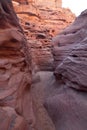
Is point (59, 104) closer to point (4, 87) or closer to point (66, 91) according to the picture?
point (66, 91)

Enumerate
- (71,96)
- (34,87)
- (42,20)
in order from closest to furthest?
(71,96), (34,87), (42,20)

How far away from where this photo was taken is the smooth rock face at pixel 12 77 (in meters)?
2.90

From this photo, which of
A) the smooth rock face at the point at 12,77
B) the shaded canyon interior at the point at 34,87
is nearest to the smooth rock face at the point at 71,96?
the shaded canyon interior at the point at 34,87

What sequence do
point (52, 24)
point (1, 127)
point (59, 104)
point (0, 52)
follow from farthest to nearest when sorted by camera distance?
point (52, 24)
point (59, 104)
point (0, 52)
point (1, 127)

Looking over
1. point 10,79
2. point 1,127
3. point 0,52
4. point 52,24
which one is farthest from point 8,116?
point 52,24

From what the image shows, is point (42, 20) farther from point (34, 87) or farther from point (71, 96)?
point (71, 96)

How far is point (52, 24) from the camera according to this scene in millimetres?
14750

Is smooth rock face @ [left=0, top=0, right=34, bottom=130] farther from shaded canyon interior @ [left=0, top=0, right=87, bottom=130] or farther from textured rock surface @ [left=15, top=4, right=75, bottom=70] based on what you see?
textured rock surface @ [left=15, top=4, right=75, bottom=70]

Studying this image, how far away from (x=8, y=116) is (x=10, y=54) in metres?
1.24

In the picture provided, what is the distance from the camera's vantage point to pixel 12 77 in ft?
11.2

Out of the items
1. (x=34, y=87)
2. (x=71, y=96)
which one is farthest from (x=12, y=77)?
(x=34, y=87)

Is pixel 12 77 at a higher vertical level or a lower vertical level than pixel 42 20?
lower

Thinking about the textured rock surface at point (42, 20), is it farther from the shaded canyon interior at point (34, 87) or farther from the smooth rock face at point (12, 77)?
the smooth rock face at point (12, 77)

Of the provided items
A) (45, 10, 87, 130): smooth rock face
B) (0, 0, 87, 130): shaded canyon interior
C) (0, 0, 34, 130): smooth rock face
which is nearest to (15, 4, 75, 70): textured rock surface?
(0, 0, 87, 130): shaded canyon interior
